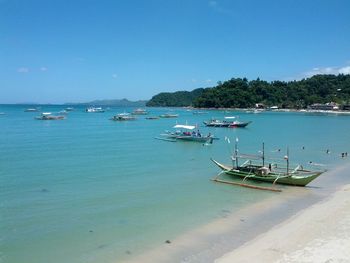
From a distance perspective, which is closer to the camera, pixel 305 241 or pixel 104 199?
pixel 305 241

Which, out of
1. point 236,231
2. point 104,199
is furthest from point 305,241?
point 104,199

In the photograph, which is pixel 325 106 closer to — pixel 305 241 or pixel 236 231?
pixel 236 231

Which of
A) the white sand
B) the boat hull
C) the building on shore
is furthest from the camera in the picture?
the building on shore

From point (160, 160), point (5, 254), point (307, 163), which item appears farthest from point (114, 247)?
point (307, 163)

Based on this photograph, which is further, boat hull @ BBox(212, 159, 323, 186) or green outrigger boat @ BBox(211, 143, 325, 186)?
green outrigger boat @ BBox(211, 143, 325, 186)

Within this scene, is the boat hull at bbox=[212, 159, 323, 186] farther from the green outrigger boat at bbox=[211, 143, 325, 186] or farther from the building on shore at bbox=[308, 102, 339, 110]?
the building on shore at bbox=[308, 102, 339, 110]

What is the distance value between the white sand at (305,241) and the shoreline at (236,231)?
12 centimetres

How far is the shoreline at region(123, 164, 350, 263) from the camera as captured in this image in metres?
13.6

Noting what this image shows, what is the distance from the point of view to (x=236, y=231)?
53.1 ft

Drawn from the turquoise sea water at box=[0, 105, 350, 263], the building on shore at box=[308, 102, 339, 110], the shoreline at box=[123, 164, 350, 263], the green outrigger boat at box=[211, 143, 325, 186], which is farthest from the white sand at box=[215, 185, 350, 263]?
the building on shore at box=[308, 102, 339, 110]

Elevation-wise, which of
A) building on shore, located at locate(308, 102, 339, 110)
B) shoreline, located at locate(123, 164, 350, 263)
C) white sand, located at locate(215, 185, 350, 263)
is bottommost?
shoreline, located at locate(123, 164, 350, 263)

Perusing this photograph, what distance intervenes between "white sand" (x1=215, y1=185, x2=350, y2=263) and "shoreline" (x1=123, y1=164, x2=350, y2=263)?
124 mm

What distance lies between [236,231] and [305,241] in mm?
3058

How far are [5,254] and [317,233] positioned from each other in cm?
1148
